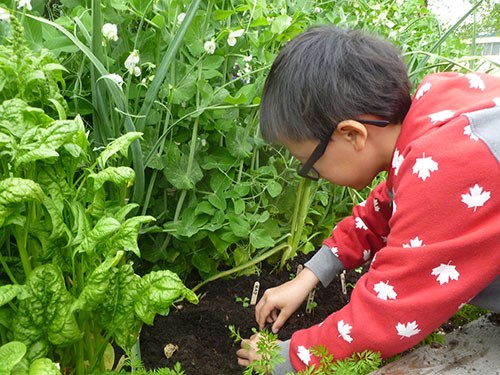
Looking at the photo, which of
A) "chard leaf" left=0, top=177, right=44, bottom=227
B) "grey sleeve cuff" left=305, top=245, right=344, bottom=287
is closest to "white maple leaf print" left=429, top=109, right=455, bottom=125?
"grey sleeve cuff" left=305, top=245, right=344, bottom=287

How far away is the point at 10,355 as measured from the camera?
86cm

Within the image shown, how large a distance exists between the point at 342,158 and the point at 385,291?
307 mm

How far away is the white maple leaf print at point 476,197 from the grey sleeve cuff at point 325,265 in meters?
0.51

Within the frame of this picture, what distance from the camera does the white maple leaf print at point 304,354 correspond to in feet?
3.42

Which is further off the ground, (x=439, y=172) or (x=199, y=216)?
(x=439, y=172)

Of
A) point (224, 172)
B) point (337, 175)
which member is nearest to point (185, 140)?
point (224, 172)

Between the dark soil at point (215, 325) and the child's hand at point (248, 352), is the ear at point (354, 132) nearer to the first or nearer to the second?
the child's hand at point (248, 352)

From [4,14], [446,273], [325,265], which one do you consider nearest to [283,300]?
[325,265]

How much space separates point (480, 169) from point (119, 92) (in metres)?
0.74

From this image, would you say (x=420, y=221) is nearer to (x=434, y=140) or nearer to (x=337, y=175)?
(x=434, y=140)

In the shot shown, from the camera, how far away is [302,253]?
75.4 inches

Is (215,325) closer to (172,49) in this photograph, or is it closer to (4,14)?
(172,49)

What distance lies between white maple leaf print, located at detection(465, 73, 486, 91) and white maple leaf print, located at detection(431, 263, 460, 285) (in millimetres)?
403

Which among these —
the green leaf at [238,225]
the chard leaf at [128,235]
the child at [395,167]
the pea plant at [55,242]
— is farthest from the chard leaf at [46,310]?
the green leaf at [238,225]
